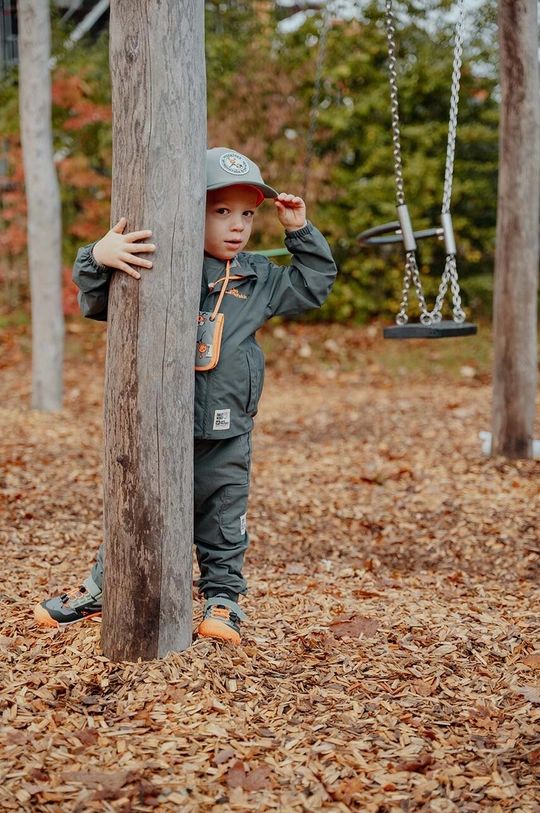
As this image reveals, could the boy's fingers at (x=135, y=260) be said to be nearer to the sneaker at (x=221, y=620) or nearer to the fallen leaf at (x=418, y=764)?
the sneaker at (x=221, y=620)

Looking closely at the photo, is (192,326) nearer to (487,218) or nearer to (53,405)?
(53,405)

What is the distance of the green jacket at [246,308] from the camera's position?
291cm

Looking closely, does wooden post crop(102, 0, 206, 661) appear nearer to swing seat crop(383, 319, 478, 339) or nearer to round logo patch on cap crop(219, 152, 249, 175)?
round logo patch on cap crop(219, 152, 249, 175)

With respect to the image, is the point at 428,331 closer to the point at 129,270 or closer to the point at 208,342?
the point at 208,342

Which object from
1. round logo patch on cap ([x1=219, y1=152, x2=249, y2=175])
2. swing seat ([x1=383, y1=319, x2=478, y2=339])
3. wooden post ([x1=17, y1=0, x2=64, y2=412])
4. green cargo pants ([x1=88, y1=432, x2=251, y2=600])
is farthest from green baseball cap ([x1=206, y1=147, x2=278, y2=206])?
wooden post ([x1=17, y1=0, x2=64, y2=412])

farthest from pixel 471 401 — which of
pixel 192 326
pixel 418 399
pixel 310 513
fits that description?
pixel 192 326

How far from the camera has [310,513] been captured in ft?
17.5

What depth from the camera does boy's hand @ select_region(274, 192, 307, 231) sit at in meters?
2.91

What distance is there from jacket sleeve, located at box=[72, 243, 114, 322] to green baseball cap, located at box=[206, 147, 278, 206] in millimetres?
466

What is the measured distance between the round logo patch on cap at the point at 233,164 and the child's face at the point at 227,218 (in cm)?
6

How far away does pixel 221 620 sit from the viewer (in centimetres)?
301

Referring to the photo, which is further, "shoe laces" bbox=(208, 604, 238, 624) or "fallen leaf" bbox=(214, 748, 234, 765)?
Result: "shoe laces" bbox=(208, 604, 238, 624)

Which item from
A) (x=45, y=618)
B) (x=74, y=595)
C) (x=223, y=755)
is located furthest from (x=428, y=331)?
(x=223, y=755)

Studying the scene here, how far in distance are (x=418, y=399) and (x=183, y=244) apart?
714 centimetres
